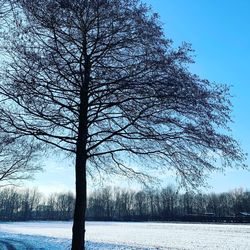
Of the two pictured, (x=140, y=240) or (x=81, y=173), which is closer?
(x=81, y=173)

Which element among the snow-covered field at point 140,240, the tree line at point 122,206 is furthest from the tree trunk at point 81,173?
the tree line at point 122,206

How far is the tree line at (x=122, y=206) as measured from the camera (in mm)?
127500

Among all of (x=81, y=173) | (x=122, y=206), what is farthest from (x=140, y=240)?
(x=122, y=206)

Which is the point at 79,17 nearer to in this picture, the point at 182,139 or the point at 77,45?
the point at 77,45

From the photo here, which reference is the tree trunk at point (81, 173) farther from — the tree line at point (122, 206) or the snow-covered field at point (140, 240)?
the tree line at point (122, 206)

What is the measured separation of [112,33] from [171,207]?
135 m

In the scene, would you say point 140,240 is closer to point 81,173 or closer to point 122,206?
point 81,173

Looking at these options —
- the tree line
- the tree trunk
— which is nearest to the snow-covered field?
the tree trunk

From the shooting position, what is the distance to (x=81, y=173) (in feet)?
36.1

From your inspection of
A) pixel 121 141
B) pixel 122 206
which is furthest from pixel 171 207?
pixel 121 141

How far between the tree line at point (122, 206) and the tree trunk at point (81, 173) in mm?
95181

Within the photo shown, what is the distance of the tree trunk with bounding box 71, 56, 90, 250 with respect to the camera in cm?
1053

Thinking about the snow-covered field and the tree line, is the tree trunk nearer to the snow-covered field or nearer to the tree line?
the snow-covered field

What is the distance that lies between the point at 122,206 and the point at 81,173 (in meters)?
156
